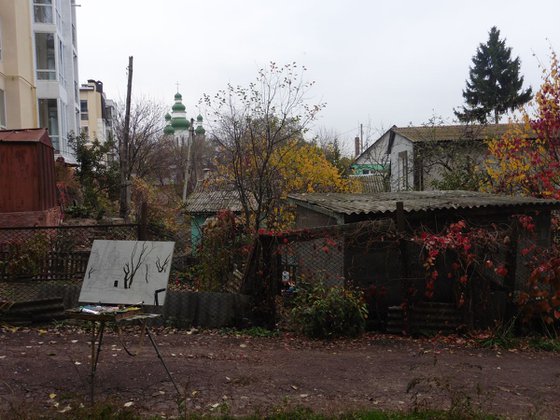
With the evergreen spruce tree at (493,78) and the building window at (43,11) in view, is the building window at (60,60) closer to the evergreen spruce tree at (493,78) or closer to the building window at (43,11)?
the building window at (43,11)

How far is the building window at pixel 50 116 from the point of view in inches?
1039

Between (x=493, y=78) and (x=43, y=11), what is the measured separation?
32.4 meters

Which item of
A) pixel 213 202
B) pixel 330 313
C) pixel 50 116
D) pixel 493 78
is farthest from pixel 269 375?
pixel 493 78

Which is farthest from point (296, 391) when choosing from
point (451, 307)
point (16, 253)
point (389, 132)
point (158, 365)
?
point (389, 132)

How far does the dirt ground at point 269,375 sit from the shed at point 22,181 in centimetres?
698

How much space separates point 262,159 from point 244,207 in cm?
172

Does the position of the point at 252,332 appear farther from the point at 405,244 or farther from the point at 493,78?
the point at 493,78

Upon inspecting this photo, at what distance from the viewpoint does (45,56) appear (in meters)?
26.6

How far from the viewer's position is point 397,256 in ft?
27.9

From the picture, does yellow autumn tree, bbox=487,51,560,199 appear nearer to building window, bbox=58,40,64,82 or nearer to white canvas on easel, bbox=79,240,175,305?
white canvas on easel, bbox=79,240,175,305

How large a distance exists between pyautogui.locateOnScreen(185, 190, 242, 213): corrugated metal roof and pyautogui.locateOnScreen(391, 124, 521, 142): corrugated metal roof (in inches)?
415

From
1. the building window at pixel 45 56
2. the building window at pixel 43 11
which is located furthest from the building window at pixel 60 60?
the building window at pixel 43 11

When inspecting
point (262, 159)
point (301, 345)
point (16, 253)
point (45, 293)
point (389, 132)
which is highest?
point (389, 132)

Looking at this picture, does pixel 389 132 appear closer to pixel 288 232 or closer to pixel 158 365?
pixel 288 232
